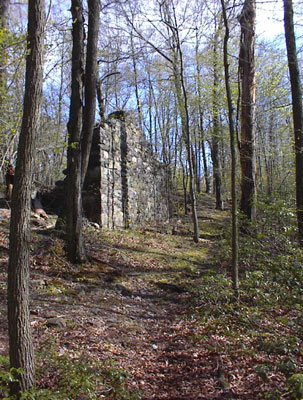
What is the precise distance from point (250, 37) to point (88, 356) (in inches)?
383

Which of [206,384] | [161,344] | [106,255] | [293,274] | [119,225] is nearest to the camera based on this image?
[206,384]

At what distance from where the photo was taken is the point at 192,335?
4.16m

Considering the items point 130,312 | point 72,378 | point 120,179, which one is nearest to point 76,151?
point 130,312

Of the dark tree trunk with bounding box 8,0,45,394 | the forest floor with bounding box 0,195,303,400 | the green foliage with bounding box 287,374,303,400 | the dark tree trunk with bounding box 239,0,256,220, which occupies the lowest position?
the forest floor with bounding box 0,195,303,400

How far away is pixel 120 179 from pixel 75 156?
4189mm

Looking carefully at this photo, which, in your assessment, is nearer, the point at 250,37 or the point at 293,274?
the point at 293,274

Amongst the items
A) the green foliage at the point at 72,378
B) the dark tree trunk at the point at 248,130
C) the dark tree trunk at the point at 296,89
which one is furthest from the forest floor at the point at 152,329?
the dark tree trunk at the point at 248,130

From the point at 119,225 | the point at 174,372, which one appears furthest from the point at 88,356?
the point at 119,225

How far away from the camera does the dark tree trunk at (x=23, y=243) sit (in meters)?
2.39

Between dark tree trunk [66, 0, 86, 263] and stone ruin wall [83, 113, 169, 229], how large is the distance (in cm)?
288

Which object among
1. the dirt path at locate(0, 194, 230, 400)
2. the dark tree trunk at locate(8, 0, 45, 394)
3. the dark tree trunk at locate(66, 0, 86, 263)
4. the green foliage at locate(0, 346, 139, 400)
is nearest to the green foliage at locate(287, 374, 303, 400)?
the dirt path at locate(0, 194, 230, 400)

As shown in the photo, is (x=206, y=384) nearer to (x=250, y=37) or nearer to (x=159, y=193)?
(x=250, y=37)

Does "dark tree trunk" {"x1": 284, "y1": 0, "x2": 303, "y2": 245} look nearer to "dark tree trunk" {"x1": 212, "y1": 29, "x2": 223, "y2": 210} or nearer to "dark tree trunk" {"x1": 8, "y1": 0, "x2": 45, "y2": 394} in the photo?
"dark tree trunk" {"x1": 8, "y1": 0, "x2": 45, "y2": 394}

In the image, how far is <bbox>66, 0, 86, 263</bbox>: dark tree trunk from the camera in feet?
20.9
